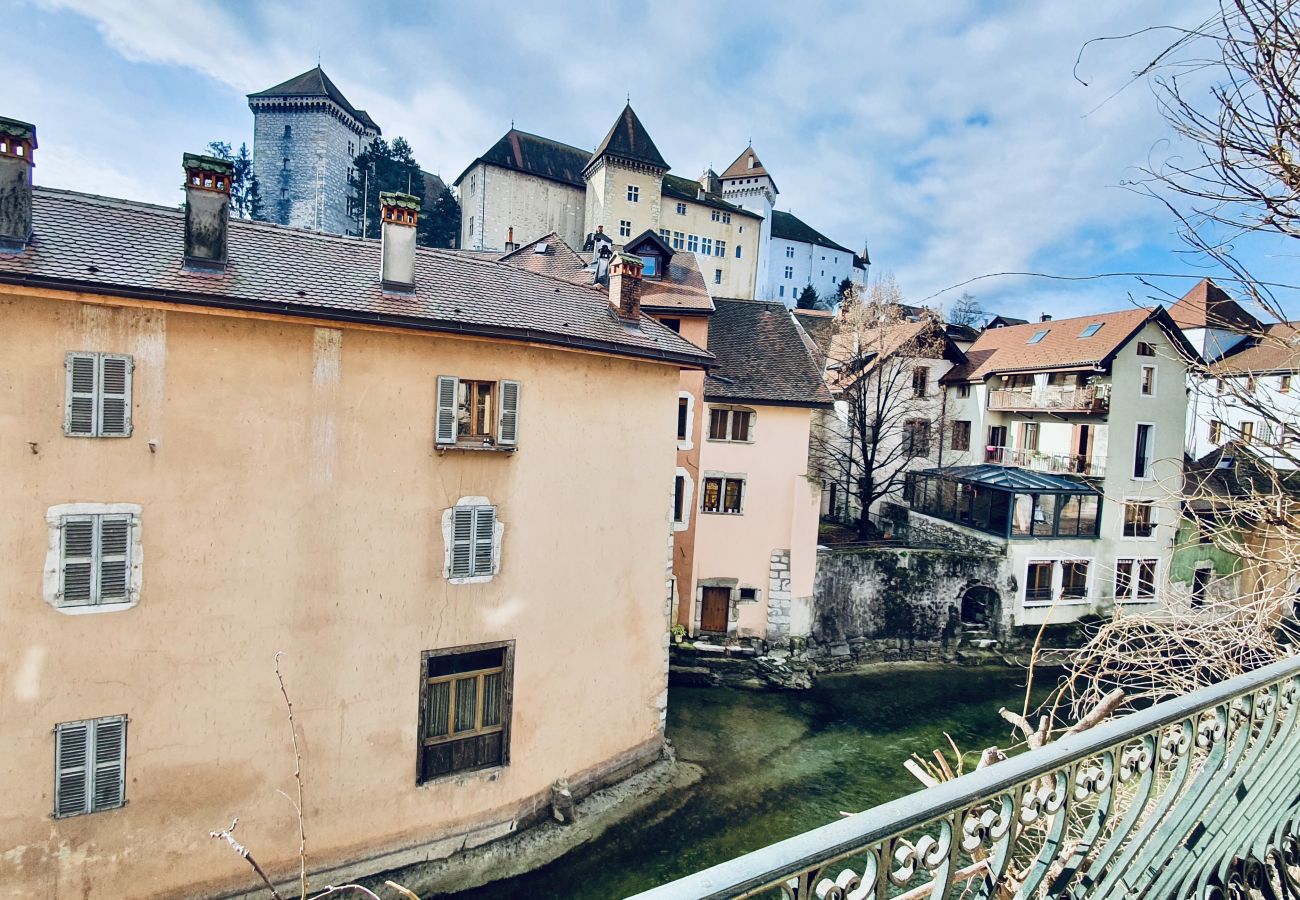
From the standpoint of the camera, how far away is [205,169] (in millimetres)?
Result: 8484

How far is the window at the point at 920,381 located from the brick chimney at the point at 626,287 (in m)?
18.0

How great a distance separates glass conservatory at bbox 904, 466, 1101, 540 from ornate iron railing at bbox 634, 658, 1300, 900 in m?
20.9

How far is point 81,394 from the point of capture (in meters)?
7.58

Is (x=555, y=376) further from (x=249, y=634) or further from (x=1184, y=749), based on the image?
(x=1184, y=749)

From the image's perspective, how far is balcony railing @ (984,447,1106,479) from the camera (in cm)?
2300

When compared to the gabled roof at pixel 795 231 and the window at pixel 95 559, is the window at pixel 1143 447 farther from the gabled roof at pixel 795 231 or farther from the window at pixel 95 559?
the gabled roof at pixel 795 231

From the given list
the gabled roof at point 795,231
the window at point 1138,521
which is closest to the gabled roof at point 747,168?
the gabled roof at point 795,231

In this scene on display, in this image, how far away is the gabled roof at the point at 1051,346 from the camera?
23.2m

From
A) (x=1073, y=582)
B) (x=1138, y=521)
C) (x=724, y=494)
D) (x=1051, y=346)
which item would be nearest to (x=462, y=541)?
(x=724, y=494)

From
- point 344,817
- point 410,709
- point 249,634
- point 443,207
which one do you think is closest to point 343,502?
point 249,634

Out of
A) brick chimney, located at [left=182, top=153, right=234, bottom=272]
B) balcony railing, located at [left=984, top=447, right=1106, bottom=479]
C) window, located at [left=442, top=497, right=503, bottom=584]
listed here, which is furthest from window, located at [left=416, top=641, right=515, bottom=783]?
balcony railing, located at [left=984, top=447, right=1106, bottom=479]

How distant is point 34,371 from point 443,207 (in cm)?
4201

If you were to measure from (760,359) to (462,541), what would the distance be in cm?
1203

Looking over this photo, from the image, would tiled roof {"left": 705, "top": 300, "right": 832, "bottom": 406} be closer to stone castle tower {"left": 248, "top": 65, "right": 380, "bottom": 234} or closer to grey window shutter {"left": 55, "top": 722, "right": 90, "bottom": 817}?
grey window shutter {"left": 55, "top": 722, "right": 90, "bottom": 817}
